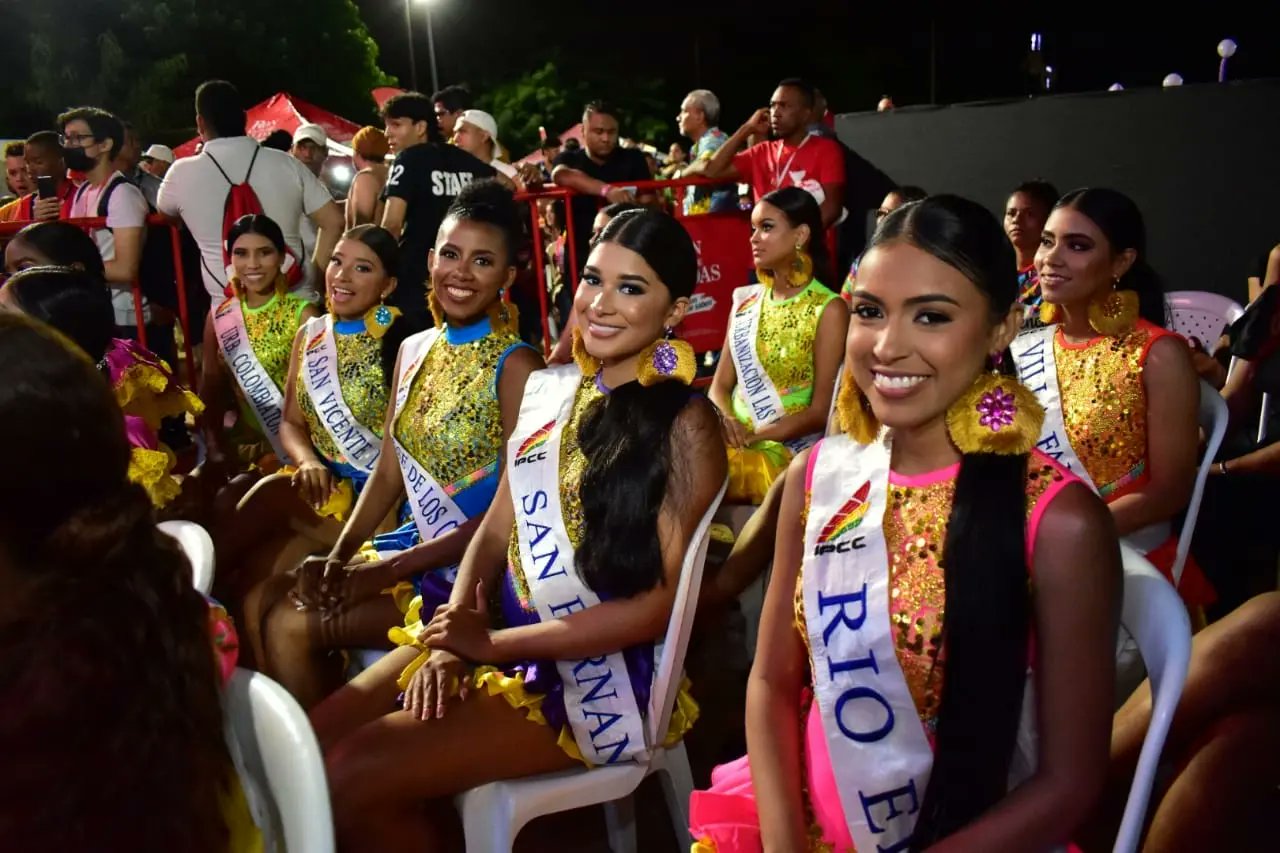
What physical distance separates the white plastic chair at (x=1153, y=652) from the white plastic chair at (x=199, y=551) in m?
1.42

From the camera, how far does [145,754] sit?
1133 millimetres

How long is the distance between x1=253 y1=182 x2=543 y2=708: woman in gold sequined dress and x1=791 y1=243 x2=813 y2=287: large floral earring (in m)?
1.39

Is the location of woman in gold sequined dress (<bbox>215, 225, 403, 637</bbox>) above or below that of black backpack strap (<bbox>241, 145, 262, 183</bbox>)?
below

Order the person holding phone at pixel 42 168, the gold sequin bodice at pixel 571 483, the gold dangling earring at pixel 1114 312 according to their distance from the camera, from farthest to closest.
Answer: the person holding phone at pixel 42 168 → the gold dangling earring at pixel 1114 312 → the gold sequin bodice at pixel 571 483

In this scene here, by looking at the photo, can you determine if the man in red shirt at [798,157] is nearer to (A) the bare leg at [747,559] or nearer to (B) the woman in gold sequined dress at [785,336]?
(B) the woman in gold sequined dress at [785,336]

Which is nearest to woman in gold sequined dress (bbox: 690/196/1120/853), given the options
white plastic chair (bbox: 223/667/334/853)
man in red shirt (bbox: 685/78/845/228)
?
white plastic chair (bbox: 223/667/334/853)

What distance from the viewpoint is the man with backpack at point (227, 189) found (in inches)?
188

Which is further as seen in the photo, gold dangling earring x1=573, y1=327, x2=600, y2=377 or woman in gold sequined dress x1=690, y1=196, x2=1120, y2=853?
gold dangling earring x1=573, y1=327, x2=600, y2=377

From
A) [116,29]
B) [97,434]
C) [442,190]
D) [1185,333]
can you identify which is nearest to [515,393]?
[97,434]

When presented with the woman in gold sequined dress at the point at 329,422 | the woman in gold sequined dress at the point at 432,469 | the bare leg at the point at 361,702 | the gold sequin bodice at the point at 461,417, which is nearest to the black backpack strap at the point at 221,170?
the woman in gold sequined dress at the point at 329,422

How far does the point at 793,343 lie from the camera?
12.7 feet

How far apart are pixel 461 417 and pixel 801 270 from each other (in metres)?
1.77

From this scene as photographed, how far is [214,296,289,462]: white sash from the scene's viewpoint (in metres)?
4.05

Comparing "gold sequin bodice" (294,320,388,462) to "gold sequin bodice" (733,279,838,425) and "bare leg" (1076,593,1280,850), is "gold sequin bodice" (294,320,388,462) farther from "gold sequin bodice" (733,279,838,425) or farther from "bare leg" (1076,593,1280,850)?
"bare leg" (1076,593,1280,850)
